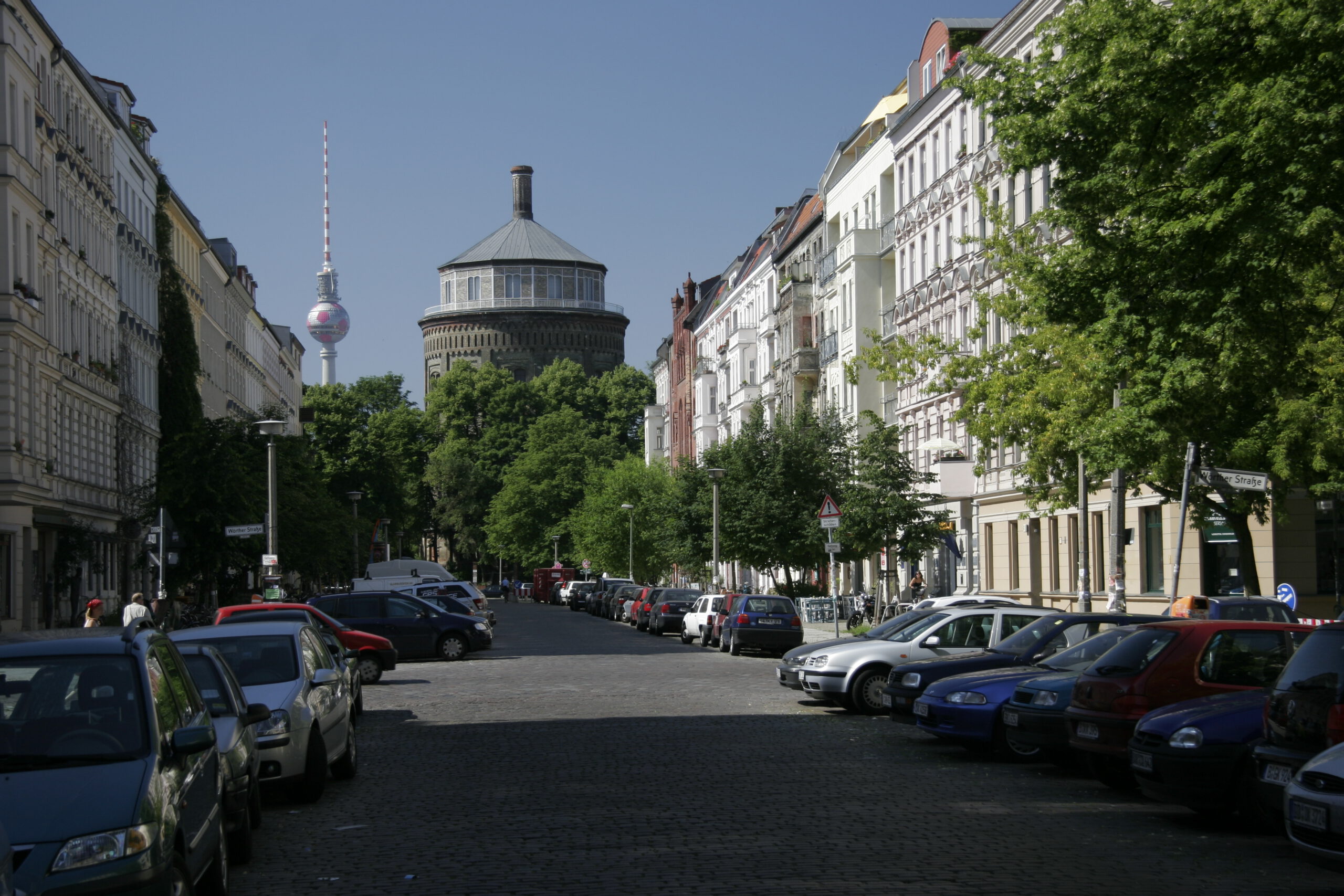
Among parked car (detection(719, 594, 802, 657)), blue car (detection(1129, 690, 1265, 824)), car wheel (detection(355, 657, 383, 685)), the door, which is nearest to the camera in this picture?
blue car (detection(1129, 690, 1265, 824))

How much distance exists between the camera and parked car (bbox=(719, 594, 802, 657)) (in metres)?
40.0

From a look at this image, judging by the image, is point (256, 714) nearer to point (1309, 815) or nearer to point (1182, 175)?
point (1309, 815)

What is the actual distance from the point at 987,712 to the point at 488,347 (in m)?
148

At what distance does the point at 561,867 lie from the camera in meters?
10.9

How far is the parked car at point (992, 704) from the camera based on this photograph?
16.8 metres

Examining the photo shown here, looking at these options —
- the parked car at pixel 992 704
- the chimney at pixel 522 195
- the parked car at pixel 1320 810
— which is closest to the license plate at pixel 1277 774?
the parked car at pixel 1320 810

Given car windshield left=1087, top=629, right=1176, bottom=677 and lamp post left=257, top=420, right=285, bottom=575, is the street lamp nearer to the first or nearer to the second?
lamp post left=257, top=420, right=285, bottom=575

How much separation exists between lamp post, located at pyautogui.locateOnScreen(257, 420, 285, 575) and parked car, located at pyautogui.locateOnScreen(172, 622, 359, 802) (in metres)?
34.2

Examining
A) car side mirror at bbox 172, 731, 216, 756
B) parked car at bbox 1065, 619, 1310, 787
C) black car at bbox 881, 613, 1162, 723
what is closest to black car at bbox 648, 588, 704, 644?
black car at bbox 881, 613, 1162, 723

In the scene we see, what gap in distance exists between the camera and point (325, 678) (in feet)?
51.4

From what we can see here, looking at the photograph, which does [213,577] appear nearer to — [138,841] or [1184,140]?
[1184,140]

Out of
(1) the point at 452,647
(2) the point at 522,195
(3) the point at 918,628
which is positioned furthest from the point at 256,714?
(2) the point at 522,195

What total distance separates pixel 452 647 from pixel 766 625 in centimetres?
708

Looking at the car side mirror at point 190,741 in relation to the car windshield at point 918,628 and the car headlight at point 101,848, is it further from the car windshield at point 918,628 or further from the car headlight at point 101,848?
the car windshield at point 918,628
